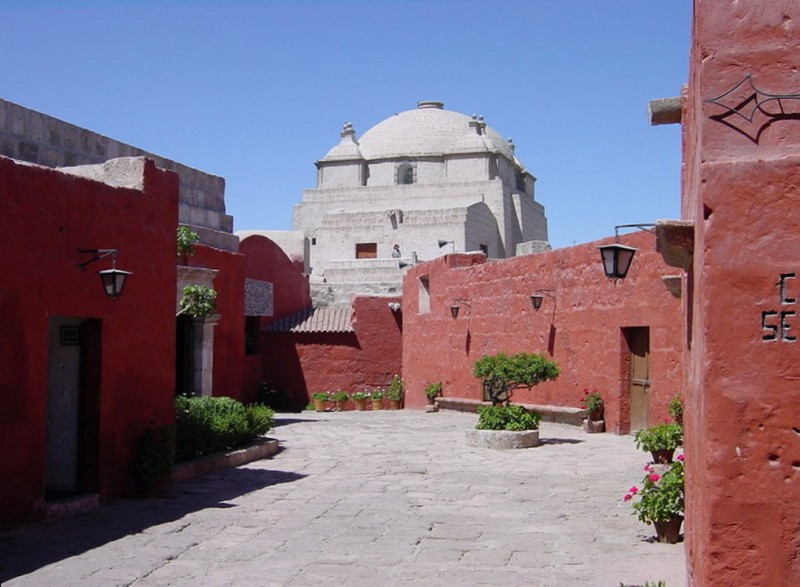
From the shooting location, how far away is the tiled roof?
2448cm

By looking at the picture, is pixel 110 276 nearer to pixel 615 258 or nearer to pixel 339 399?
pixel 615 258

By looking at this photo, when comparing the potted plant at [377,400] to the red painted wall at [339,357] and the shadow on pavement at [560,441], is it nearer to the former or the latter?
the red painted wall at [339,357]

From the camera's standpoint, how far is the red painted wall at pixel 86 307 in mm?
8039

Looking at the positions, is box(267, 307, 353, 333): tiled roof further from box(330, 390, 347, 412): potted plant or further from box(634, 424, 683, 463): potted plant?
box(634, 424, 683, 463): potted plant

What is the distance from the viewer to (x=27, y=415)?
26.8 feet

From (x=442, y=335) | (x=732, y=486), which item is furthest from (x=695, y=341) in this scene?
(x=442, y=335)

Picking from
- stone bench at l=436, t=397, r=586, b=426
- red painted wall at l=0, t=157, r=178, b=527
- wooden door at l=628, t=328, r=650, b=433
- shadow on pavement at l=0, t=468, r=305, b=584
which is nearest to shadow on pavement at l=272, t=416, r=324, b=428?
stone bench at l=436, t=397, r=586, b=426

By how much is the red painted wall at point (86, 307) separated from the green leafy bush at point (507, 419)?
18.1ft

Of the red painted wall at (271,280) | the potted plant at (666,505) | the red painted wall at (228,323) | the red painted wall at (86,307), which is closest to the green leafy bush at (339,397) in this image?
the red painted wall at (271,280)

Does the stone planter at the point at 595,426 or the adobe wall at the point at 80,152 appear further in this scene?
the stone planter at the point at 595,426

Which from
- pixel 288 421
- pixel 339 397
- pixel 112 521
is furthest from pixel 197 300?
pixel 339 397

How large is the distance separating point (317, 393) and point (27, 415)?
16.1 meters

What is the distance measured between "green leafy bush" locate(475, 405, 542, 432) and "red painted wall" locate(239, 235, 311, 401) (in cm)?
902

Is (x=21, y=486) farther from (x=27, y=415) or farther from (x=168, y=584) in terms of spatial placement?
(x=168, y=584)
